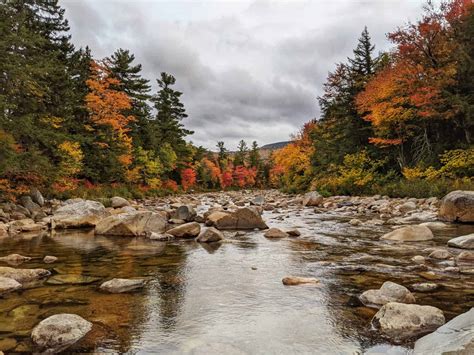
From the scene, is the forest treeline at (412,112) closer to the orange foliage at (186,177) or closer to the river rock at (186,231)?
the river rock at (186,231)

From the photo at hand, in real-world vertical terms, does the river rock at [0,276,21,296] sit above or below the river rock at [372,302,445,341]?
above

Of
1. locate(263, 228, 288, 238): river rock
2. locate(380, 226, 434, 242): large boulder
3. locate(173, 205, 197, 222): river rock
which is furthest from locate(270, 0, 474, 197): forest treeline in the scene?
locate(173, 205, 197, 222): river rock

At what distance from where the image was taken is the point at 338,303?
5266mm

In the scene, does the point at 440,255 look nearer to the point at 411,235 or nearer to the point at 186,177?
the point at 411,235

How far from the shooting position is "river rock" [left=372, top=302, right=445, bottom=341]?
408 centimetres

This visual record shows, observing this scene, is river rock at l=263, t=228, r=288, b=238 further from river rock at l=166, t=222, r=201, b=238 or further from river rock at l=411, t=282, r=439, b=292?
river rock at l=411, t=282, r=439, b=292

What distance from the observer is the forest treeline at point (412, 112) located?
22.6 m

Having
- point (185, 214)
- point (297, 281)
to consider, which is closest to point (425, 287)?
point (297, 281)

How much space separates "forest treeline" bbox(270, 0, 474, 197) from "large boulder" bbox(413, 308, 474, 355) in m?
17.7

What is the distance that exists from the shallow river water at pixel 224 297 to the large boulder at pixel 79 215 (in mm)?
4588

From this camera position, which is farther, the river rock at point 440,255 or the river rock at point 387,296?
the river rock at point 440,255

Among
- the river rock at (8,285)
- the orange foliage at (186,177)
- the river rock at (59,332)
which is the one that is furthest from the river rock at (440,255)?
the orange foliage at (186,177)

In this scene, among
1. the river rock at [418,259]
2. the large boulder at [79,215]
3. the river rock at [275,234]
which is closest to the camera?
the river rock at [418,259]

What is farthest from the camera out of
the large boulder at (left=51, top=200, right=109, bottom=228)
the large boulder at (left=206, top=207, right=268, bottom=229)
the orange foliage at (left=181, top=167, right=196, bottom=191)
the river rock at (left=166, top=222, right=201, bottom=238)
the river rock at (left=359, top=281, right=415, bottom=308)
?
the orange foliage at (left=181, top=167, right=196, bottom=191)
